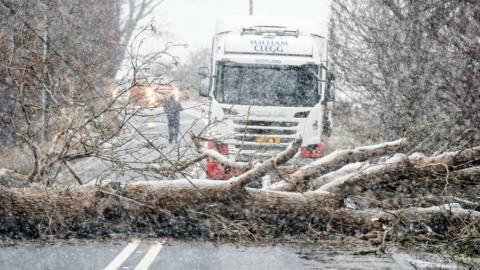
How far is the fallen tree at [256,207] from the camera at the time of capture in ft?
31.3

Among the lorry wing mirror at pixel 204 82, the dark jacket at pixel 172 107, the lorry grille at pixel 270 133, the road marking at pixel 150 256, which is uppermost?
the lorry wing mirror at pixel 204 82

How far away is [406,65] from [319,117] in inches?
103

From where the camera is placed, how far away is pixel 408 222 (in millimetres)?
9797

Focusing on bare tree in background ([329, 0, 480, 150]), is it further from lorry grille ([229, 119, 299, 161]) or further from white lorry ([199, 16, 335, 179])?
lorry grille ([229, 119, 299, 161])

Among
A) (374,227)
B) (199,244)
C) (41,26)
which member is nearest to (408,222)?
(374,227)

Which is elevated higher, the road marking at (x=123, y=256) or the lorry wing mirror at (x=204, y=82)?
the lorry wing mirror at (x=204, y=82)

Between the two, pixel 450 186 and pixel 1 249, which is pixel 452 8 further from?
pixel 1 249

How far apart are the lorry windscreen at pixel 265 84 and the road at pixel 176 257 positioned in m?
5.96

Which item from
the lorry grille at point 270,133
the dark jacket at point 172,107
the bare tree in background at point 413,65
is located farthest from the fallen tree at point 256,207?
the lorry grille at point 270,133

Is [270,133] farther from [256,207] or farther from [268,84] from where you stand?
[256,207]

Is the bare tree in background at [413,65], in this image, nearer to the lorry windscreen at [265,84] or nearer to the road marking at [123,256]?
the lorry windscreen at [265,84]

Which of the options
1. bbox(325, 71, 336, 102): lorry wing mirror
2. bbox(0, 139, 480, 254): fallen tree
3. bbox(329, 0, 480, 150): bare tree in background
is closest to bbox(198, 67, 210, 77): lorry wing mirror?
bbox(325, 71, 336, 102): lorry wing mirror

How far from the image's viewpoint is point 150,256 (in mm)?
9172

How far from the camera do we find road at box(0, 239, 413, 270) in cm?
853
